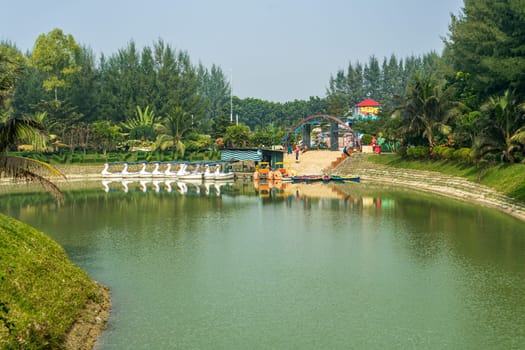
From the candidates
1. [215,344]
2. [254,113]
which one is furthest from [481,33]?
[254,113]

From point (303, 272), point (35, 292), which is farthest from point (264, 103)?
point (35, 292)

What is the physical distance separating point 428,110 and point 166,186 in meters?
32.4

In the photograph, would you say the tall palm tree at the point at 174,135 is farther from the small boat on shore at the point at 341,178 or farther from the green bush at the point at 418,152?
the green bush at the point at 418,152

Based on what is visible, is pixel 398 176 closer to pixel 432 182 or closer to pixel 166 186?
pixel 432 182

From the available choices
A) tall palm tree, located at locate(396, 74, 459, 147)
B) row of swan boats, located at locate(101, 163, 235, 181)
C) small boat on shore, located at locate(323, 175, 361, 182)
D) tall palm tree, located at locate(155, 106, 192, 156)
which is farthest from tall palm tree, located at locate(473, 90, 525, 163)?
tall palm tree, located at locate(155, 106, 192, 156)

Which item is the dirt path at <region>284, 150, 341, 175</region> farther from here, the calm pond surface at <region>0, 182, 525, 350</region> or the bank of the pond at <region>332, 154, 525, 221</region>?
the calm pond surface at <region>0, 182, 525, 350</region>

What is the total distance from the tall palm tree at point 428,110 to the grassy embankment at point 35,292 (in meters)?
→ 51.9

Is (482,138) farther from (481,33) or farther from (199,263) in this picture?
(199,263)

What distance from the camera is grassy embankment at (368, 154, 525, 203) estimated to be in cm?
4384

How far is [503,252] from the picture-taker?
29.5 m

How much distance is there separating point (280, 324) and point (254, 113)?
16346 centimetres

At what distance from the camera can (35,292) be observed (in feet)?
58.9

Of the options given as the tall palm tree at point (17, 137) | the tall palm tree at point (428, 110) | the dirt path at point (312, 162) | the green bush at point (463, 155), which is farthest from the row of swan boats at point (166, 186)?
the tall palm tree at point (17, 137)

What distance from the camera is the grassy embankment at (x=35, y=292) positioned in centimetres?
1539
